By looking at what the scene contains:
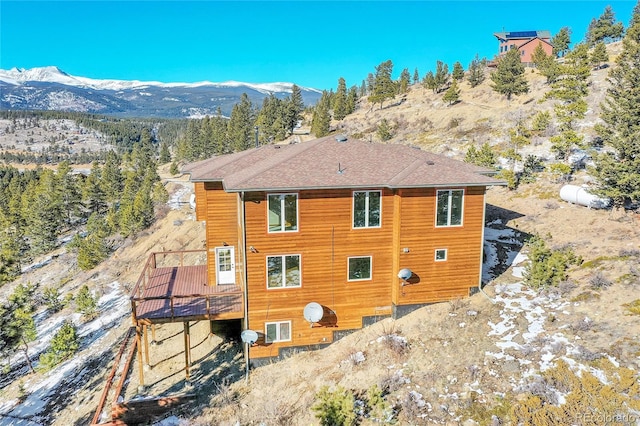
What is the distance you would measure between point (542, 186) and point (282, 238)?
20.4m

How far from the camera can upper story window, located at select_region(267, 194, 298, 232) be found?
1435 centimetres

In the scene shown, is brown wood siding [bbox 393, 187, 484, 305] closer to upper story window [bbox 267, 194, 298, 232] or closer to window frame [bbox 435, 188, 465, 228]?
window frame [bbox 435, 188, 465, 228]

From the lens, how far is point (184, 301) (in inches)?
617

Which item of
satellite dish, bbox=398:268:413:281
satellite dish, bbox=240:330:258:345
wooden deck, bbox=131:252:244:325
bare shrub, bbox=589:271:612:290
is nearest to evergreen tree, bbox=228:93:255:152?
wooden deck, bbox=131:252:244:325

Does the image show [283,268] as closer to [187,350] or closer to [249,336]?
[249,336]

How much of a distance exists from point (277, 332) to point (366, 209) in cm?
553

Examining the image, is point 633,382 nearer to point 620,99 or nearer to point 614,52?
point 620,99

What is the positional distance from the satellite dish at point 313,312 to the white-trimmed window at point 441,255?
15.7 feet

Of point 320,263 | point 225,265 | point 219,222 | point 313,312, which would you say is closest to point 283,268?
point 320,263

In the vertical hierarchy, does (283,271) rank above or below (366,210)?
below

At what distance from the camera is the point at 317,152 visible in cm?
1703

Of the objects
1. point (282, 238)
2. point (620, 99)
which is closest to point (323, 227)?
point (282, 238)

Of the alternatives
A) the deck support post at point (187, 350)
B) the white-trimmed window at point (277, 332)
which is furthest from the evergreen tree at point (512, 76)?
the deck support post at point (187, 350)

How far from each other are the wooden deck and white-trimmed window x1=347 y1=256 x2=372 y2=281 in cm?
403
